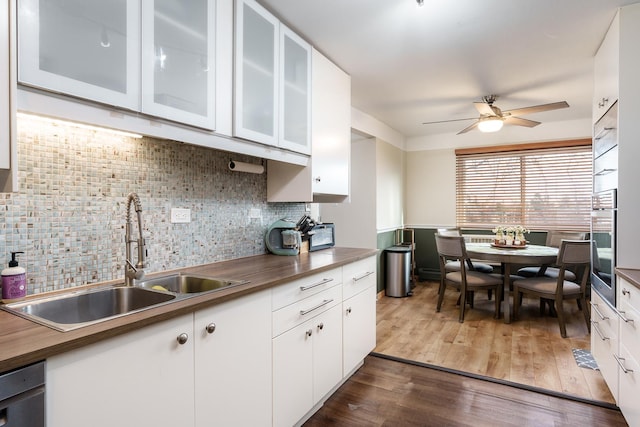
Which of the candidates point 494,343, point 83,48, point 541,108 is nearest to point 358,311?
point 494,343

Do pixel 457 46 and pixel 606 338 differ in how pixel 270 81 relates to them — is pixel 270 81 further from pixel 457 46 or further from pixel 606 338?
pixel 606 338

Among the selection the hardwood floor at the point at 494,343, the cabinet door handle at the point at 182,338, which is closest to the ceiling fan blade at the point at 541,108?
the hardwood floor at the point at 494,343

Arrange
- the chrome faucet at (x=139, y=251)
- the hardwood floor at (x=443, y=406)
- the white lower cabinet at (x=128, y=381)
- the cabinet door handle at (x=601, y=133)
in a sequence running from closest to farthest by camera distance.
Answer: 1. the white lower cabinet at (x=128, y=381)
2. the chrome faucet at (x=139, y=251)
3. the hardwood floor at (x=443, y=406)
4. the cabinet door handle at (x=601, y=133)

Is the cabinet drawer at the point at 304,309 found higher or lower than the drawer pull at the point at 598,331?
higher

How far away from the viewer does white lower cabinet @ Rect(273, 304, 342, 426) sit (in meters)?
1.74

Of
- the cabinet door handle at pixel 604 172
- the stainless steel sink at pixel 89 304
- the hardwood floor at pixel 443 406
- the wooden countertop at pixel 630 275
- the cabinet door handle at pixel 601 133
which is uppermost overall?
the cabinet door handle at pixel 601 133

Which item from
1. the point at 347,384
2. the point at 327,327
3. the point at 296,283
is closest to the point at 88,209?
the point at 296,283

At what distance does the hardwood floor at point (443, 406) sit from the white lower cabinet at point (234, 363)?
1.96ft

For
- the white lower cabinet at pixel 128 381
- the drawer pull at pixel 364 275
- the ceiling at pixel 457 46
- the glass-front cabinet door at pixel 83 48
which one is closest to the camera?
the white lower cabinet at pixel 128 381

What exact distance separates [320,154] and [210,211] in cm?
93

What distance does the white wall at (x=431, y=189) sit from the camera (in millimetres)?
5656

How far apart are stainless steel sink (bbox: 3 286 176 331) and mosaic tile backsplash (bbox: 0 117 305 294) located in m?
0.12

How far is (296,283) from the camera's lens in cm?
187

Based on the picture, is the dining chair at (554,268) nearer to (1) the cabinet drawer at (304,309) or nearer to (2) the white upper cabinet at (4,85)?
(1) the cabinet drawer at (304,309)
